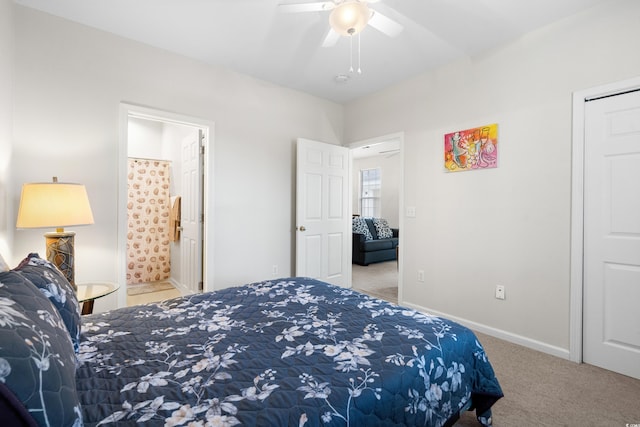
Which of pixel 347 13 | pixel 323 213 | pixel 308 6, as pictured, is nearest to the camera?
pixel 347 13

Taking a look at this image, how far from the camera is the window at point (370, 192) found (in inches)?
333

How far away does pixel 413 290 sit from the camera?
3.51 metres

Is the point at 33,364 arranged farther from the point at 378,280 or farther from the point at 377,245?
the point at 377,245

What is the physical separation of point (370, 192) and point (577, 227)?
21.0 feet

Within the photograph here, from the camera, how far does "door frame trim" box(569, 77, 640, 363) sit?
7.59ft

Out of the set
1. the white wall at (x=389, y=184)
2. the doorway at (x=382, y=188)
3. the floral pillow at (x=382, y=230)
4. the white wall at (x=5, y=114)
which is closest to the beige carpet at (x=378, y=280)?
the doorway at (x=382, y=188)

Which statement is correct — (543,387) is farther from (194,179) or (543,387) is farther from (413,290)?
(194,179)

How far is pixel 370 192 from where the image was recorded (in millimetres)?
8656

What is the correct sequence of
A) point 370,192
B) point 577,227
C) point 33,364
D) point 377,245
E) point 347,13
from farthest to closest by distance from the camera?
point 370,192 < point 377,245 < point 577,227 < point 347,13 < point 33,364

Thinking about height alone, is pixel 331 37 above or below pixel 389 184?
above

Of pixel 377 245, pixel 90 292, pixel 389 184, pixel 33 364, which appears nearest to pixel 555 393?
pixel 33 364

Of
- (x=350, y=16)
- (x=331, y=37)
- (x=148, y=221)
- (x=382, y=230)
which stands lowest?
(x=382, y=230)

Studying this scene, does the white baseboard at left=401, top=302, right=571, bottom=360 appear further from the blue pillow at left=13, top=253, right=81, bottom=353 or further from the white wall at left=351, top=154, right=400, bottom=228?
the white wall at left=351, top=154, right=400, bottom=228

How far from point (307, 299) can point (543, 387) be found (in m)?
1.67
